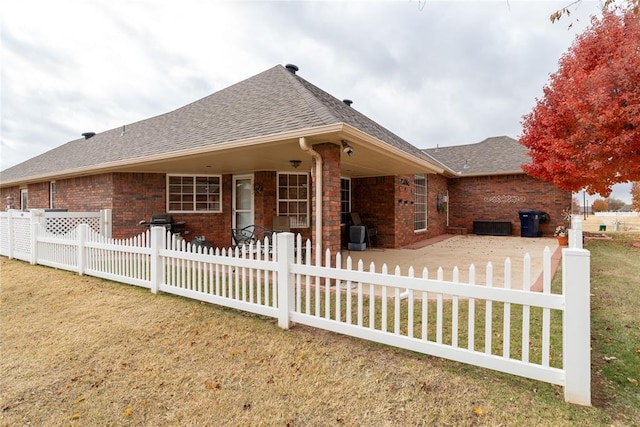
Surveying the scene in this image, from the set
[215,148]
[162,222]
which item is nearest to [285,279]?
[215,148]

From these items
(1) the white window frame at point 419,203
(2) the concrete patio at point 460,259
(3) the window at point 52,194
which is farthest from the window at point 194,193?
(1) the white window frame at point 419,203

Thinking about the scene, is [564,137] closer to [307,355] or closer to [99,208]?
[307,355]

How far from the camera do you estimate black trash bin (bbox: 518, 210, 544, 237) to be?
549 inches

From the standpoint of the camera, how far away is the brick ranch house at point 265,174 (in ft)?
18.2

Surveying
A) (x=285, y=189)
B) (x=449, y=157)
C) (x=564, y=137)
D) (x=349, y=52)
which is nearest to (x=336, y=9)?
(x=349, y=52)

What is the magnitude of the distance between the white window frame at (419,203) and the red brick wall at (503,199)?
143 inches

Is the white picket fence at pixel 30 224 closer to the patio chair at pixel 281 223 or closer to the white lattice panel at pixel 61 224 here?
the white lattice panel at pixel 61 224

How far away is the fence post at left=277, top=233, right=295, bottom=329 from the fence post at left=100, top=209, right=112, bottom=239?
759 centimetres

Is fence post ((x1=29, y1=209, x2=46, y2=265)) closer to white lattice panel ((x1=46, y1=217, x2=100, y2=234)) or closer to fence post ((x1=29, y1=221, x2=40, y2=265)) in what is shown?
fence post ((x1=29, y1=221, x2=40, y2=265))

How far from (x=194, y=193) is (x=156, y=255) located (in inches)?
201

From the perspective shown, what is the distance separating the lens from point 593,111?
350 inches

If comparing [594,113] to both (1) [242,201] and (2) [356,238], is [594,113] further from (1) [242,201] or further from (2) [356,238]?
(1) [242,201]

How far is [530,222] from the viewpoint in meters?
14.0

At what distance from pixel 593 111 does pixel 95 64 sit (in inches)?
614
